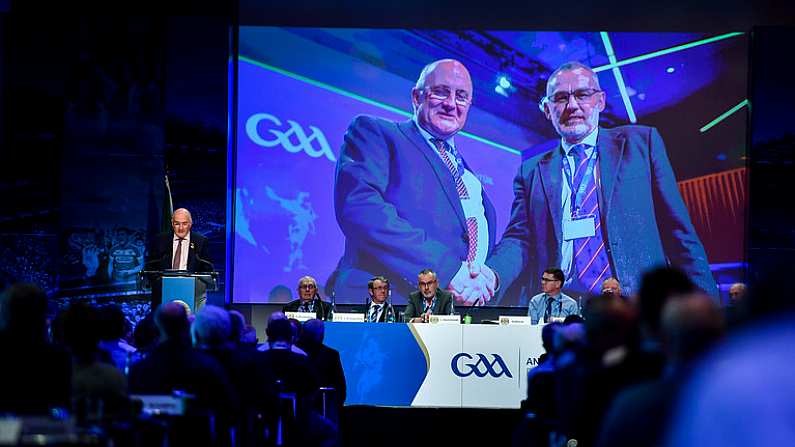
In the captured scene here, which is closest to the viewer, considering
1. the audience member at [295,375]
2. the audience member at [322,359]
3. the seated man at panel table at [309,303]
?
the audience member at [295,375]

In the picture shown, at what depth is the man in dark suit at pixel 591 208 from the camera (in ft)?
37.6

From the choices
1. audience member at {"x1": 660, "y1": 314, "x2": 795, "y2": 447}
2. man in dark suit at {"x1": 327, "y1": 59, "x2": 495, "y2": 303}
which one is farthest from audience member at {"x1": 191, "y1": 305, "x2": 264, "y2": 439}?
man in dark suit at {"x1": 327, "y1": 59, "x2": 495, "y2": 303}

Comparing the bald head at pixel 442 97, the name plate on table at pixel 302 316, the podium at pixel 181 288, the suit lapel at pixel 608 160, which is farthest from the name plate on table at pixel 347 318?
the suit lapel at pixel 608 160

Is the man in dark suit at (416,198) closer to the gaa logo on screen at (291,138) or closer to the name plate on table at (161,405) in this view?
the gaa logo on screen at (291,138)

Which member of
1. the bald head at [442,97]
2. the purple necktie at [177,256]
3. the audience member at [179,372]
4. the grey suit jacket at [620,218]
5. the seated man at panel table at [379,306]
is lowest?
the audience member at [179,372]

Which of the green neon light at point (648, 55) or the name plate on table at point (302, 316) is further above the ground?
the green neon light at point (648, 55)

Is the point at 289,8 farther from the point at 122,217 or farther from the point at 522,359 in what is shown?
the point at 522,359

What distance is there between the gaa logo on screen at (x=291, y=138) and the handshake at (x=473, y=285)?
6.00ft

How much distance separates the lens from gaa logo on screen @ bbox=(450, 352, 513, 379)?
28.4 feet

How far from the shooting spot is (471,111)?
1154 centimetres

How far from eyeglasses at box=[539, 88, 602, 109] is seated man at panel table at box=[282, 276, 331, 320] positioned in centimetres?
331

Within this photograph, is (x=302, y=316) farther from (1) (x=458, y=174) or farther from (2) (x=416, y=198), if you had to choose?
(1) (x=458, y=174)

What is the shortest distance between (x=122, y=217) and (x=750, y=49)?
6828 mm

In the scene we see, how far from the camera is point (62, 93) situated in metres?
11.2
